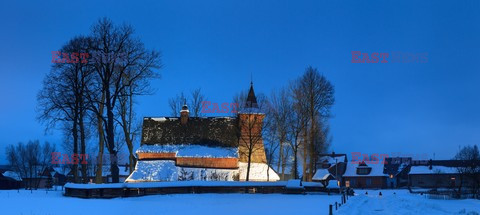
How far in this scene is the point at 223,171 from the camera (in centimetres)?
5528

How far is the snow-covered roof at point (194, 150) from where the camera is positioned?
55.7 m

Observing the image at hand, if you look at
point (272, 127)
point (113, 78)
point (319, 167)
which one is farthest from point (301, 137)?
point (319, 167)

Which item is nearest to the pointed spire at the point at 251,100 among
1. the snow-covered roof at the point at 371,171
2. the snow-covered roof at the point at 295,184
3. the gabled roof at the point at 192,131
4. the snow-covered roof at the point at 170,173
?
the gabled roof at the point at 192,131

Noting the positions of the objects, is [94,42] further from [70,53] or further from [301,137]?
[301,137]

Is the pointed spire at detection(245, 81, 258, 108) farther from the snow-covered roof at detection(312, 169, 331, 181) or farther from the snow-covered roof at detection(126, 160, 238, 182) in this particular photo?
the snow-covered roof at detection(312, 169, 331, 181)

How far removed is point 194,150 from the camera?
2208 inches

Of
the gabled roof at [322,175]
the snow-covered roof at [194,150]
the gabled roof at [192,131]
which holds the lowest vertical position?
the gabled roof at [322,175]

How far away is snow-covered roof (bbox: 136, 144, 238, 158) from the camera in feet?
183

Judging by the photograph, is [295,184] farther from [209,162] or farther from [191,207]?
[191,207]

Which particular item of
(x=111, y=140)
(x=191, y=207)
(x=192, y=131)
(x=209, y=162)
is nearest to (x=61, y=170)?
(x=192, y=131)

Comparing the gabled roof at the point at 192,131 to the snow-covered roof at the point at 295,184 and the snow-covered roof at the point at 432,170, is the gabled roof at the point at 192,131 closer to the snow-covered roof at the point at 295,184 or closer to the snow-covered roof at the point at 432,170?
the snow-covered roof at the point at 295,184

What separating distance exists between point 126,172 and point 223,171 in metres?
65.3

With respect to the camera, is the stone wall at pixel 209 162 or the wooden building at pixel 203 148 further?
the stone wall at pixel 209 162

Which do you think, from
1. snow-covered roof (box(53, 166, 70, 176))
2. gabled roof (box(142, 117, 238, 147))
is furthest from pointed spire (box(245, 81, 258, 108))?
snow-covered roof (box(53, 166, 70, 176))
